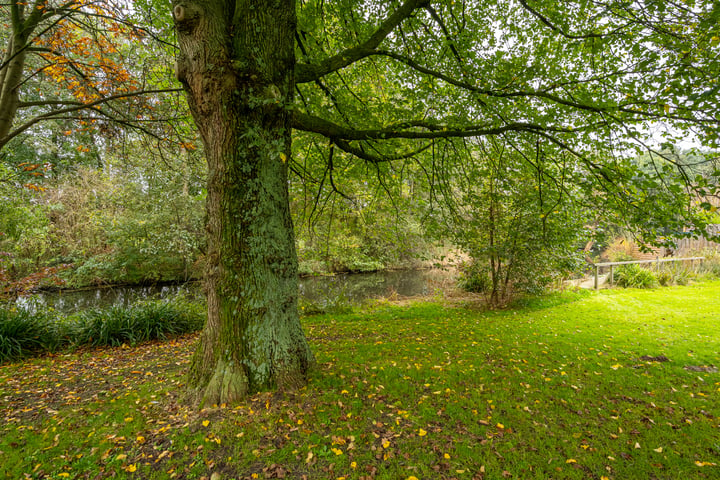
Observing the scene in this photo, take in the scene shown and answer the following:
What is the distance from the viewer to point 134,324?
6.48m

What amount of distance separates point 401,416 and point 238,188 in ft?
9.01

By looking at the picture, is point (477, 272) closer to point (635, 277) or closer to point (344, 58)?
point (635, 277)

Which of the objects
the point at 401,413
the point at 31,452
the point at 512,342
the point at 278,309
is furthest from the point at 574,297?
the point at 31,452

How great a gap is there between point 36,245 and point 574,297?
18.7 metres

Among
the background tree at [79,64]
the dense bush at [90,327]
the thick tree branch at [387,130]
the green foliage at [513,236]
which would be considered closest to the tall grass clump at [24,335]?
the dense bush at [90,327]

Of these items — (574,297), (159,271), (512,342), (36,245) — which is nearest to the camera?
(512,342)

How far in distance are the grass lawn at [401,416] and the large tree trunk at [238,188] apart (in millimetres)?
374

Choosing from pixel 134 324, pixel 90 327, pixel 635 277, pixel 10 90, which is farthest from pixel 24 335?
pixel 635 277

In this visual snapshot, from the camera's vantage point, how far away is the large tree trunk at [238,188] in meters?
3.01

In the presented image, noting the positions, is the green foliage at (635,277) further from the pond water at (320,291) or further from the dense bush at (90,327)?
the dense bush at (90,327)

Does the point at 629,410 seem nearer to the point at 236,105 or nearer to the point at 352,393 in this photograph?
the point at 352,393

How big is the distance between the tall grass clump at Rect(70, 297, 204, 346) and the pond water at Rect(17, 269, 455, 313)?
2.74 m

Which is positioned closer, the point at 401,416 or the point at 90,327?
the point at 401,416

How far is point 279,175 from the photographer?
3301mm
